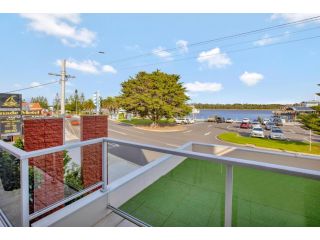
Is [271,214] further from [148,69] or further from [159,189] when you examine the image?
[148,69]

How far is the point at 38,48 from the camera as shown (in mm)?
18453

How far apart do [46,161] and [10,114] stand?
9453mm

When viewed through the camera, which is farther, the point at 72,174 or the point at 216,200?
the point at 72,174

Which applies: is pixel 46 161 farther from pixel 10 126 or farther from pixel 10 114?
pixel 10 114

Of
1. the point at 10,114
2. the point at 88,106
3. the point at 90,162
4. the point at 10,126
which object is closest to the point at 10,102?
the point at 10,114

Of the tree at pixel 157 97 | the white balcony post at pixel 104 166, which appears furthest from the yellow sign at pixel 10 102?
the tree at pixel 157 97

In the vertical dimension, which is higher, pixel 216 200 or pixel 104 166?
pixel 104 166

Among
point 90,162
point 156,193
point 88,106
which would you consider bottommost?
point 156,193

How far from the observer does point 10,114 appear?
9758mm

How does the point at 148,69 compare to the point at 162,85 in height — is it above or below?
above

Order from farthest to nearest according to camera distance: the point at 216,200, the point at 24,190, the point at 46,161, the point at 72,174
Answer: the point at 72,174
the point at 216,200
the point at 46,161
the point at 24,190

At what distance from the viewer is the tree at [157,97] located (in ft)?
94.0
